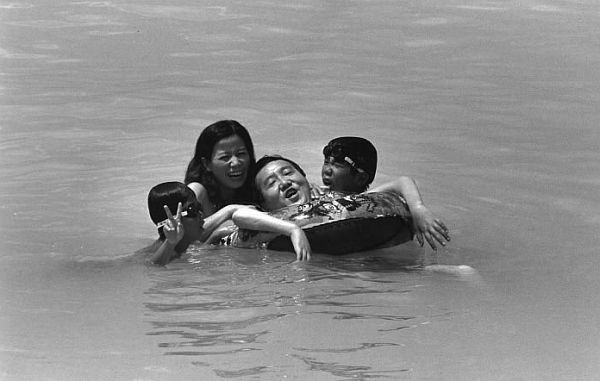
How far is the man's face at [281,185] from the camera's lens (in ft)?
20.0

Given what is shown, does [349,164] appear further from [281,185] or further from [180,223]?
[180,223]

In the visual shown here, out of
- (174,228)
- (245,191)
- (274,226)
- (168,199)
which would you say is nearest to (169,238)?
(174,228)

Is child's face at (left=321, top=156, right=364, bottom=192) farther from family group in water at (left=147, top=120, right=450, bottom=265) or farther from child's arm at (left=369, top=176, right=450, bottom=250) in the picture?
child's arm at (left=369, top=176, right=450, bottom=250)

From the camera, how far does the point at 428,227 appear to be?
5871 millimetres

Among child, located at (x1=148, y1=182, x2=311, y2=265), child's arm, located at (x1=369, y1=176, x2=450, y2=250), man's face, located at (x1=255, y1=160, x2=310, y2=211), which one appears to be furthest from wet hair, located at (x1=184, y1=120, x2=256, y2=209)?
child's arm, located at (x1=369, y1=176, x2=450, y2=250)

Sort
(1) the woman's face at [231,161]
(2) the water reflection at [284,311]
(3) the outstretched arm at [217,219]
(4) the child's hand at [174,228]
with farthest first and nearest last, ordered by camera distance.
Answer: (1) the woman's face at [231,161] → (3) the outstretched arm at [217,219] → (4) the child's hand at [174,228] → (2) the water reflection at [284,311]

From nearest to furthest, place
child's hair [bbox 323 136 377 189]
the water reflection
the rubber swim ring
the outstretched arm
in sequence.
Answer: the water reflection, the rubber swim ring, the outstretched arm, child's hair [bbox 323 136 377 189]

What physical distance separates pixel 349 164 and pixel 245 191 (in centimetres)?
57

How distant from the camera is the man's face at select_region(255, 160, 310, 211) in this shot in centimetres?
611

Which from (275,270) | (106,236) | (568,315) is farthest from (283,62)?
(568,315)

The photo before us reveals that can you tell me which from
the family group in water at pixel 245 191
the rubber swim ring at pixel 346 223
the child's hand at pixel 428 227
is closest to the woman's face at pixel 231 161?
the family group in water at pixel 245 191

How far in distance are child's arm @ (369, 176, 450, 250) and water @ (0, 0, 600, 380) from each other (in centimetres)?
17

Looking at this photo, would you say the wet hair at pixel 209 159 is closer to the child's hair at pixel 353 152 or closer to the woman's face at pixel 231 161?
the woman's face at pixel 231 161

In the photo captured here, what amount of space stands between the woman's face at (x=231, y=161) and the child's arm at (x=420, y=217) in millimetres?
685
